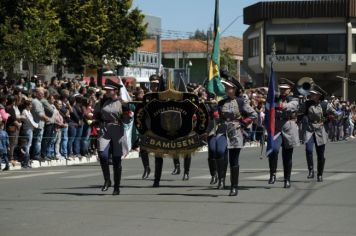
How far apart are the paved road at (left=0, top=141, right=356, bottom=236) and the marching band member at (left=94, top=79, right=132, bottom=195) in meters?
0.58

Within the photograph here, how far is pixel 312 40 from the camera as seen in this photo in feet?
234

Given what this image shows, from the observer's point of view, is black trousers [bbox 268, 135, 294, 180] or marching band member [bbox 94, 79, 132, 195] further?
black trousers [bbox 268, 135, 294, 180]

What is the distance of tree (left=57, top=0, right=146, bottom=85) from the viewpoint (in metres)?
44.5

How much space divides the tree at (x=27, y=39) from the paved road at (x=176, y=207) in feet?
43.8

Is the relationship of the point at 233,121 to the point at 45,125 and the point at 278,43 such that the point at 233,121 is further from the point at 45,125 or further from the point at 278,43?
the point at 278,43

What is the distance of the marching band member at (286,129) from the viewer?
14945 mm

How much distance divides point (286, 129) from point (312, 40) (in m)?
57.4

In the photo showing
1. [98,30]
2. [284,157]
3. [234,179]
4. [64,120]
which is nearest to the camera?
[234,179]

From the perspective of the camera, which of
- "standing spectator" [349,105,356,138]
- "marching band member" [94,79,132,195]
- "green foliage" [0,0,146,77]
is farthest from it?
"standing spectator" [349,105,356,138]

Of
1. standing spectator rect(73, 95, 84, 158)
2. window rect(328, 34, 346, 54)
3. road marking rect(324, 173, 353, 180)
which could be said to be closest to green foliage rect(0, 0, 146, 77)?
standing spectator rect(73, 95, 84, 158)

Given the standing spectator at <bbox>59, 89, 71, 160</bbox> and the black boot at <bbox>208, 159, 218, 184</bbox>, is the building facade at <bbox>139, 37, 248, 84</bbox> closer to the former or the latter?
the standing spectator at <bbox>59, 89, 71, 160</bbox>

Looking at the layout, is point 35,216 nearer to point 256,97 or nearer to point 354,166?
point 354,166

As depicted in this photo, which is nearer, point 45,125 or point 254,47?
→ point 45,125

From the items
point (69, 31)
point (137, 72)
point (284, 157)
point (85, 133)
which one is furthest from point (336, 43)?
point (284, 157)
